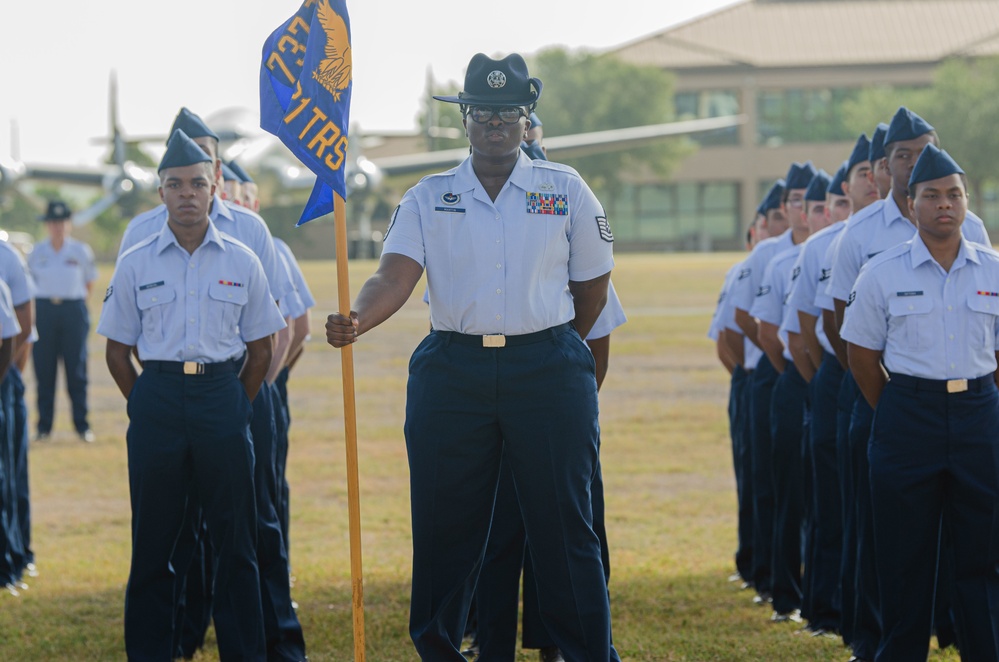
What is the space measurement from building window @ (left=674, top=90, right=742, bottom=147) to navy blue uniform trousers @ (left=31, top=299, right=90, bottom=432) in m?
65.9

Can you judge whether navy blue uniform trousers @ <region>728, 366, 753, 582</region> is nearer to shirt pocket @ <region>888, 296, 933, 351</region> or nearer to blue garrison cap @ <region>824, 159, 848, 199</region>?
blue garrison cap @ <region>824, 159, 848, 199</region>

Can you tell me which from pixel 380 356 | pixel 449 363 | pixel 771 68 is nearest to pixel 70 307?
pixel 380 356

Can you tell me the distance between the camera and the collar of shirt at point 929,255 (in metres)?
4.91

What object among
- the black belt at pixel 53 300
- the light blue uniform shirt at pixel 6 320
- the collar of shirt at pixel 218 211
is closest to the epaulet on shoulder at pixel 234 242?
the collar of shirt at pixel 218 211

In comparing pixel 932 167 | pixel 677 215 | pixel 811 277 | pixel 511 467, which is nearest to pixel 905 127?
pixel 932 167

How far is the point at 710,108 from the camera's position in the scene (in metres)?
78.6

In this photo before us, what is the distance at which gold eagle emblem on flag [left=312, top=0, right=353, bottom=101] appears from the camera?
4730 mm

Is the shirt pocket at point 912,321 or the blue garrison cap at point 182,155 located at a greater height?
the blue garrison cap at point 182,155

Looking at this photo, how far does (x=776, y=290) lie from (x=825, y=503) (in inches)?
46.4

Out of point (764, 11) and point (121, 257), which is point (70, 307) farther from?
point (764, 11)

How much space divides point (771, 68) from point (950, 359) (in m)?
74.3

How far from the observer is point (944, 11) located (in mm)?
81875

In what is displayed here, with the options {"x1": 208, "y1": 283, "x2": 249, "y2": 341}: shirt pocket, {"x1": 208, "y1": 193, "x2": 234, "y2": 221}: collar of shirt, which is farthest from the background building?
{"x1": 208, "y1": 283, "x2": 249, "y2": 341}: shirt pocket

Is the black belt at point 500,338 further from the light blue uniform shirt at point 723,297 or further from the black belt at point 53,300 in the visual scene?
the black belt at point 53,300
